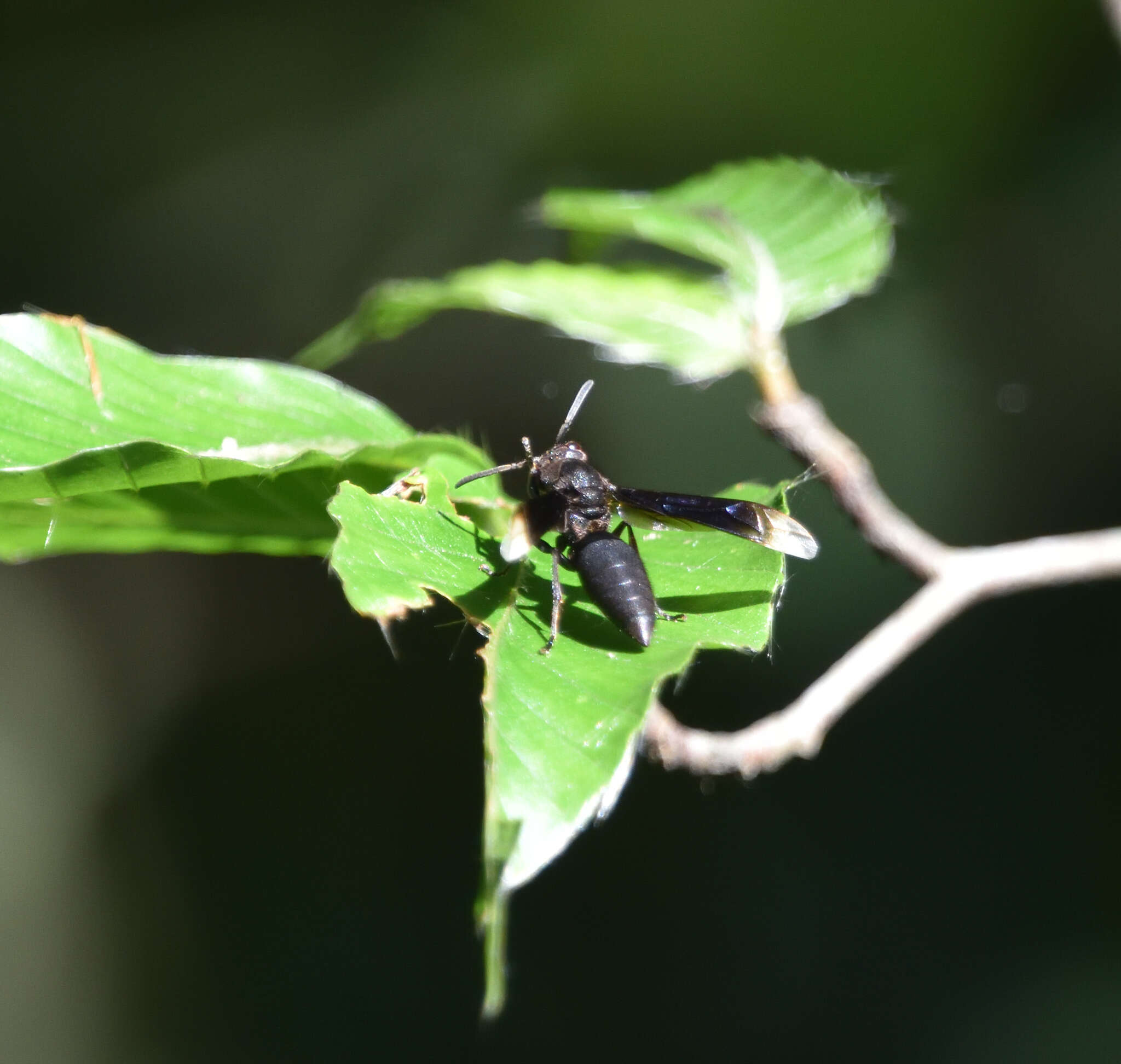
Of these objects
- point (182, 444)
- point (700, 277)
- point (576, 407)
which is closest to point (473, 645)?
point (700, 277)

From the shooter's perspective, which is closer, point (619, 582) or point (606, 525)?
point (619, 582)

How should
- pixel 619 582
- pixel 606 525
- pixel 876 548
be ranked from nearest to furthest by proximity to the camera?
1. pixel 619 582
2. pixel 606 525
3. pixel 876 548

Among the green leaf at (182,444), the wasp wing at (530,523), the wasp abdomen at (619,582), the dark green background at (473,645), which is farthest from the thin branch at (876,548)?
the dark green background at (473,645)

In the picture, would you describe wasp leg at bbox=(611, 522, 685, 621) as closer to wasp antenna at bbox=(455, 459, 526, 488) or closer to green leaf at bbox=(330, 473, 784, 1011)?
green leaf at bbox=(330, 473, 784, 1011)

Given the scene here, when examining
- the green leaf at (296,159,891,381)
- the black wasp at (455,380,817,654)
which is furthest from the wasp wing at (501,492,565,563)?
the green leaf at (296,159,891,381)

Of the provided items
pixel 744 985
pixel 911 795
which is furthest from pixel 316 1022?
pixel 911 795

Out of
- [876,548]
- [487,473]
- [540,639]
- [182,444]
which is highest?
[182,444]

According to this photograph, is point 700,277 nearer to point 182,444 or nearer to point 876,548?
point 876,548
